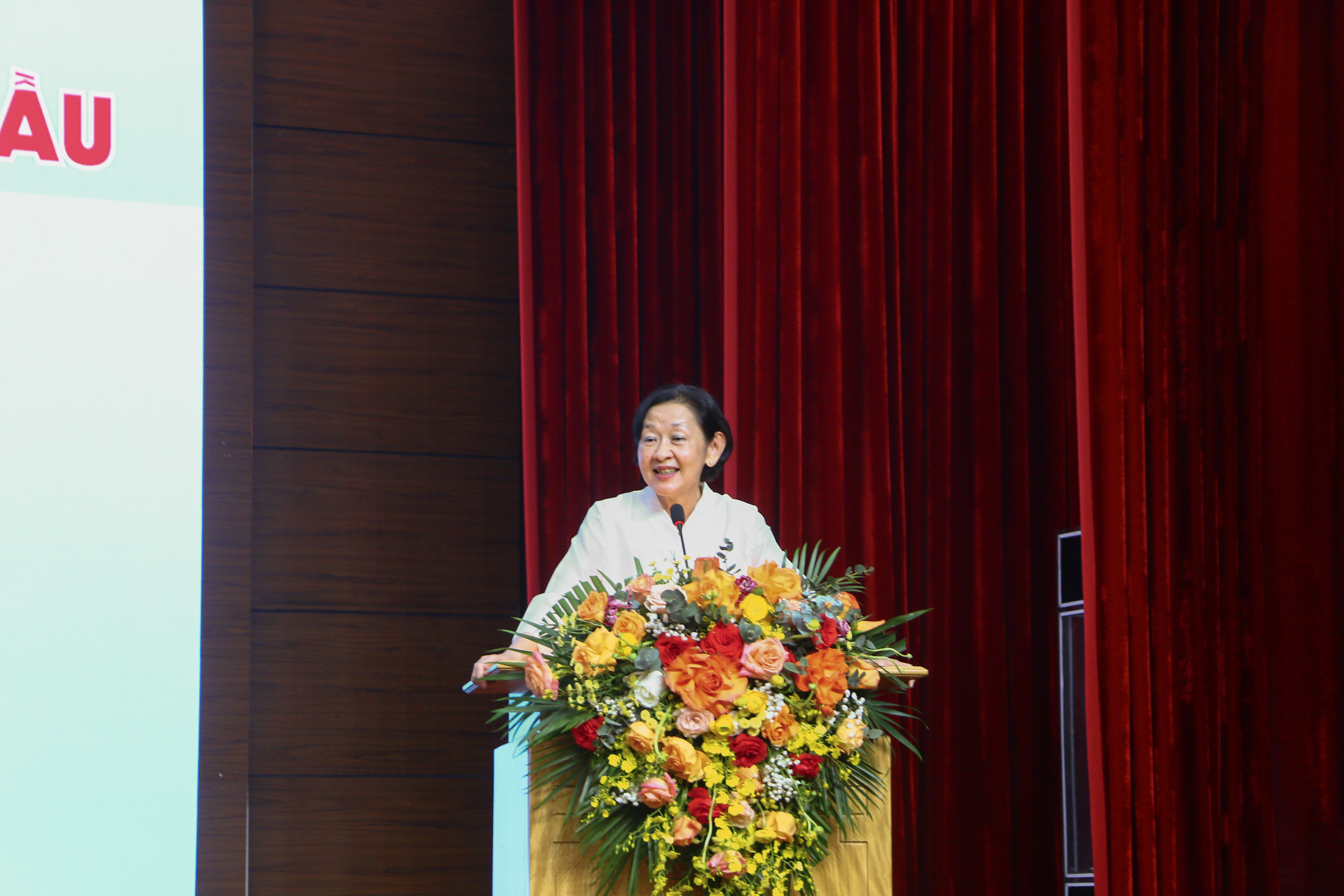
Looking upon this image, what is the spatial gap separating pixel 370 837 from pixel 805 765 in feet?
5.62

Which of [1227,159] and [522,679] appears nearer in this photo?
[522,679]

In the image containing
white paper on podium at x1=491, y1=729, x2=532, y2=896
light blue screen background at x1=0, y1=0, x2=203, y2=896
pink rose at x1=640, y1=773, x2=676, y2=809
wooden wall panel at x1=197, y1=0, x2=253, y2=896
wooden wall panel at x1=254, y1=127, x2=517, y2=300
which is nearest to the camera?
pink rose at x1=640, y1=773, x2=676, y2=809

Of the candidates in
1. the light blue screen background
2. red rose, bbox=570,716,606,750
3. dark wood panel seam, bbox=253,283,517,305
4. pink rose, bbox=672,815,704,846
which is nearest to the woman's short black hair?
red rose, bbox=570,716,606,750

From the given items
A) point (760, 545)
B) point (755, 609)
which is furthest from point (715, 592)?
point (760, 545)

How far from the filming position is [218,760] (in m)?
3.03

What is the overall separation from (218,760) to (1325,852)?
2.28 metres

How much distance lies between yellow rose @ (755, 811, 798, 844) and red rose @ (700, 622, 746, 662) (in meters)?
0.21

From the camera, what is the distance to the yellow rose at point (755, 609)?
188 centimetres

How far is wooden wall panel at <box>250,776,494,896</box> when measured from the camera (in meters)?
3.17

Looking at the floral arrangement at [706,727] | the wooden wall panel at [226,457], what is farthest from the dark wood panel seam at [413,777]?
the floral arrangement at [706,727]

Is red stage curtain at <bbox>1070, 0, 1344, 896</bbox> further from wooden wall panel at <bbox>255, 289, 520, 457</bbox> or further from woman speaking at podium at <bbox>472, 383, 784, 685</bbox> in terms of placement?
wooden wall panel at <bbox>255, 289, 520, 457</bbox>

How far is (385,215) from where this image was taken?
3455 mm

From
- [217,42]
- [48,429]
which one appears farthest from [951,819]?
[217,42]

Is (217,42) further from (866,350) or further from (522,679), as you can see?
(522,679)
